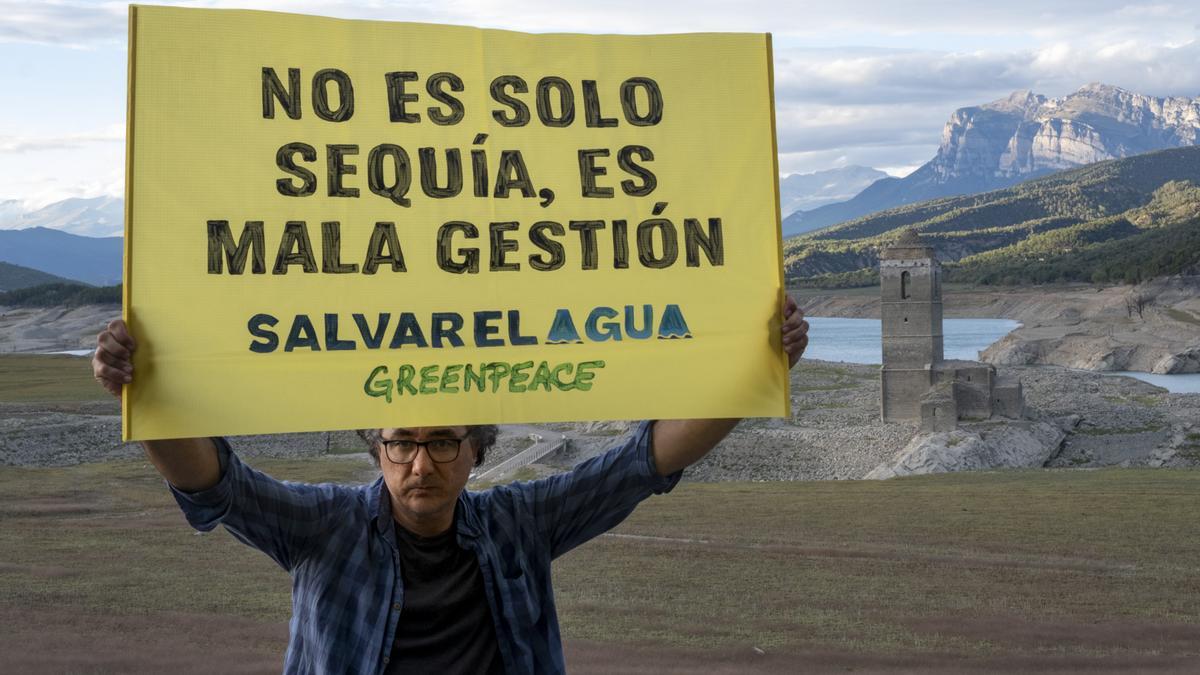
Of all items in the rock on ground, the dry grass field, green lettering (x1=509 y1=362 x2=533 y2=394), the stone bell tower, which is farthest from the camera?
the stone bell tower

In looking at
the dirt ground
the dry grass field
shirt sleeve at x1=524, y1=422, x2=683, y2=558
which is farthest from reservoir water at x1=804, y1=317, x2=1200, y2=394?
shirt sleeve at x1=524, y1=422, x2=683, y2=558

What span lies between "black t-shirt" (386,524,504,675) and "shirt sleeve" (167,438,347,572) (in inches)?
9.0

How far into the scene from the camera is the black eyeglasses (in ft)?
11.7

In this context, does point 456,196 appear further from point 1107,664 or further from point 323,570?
point 1107,664

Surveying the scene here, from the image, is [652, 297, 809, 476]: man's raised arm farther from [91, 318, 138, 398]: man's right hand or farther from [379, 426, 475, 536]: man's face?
[91, 318, 138, 398]: man's right hand

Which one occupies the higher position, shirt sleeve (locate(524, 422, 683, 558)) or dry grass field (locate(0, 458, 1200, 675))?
shirt sleeve (locate(524, 422, 683, 558))

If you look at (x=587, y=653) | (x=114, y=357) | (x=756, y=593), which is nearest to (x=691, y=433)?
(x=114, y=357)

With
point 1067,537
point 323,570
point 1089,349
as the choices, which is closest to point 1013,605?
point 1067,537

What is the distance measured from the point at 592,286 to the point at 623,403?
373 mm

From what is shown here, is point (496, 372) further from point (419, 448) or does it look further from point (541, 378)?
point (419, 448)

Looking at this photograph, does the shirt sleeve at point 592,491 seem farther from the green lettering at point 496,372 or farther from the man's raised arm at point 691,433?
the green lettering at point 496,372

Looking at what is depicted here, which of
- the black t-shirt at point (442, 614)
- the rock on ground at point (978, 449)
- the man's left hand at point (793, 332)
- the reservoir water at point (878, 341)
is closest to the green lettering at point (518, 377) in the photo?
the black t-shirt at point (442, 614)

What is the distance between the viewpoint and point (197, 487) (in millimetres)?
3377

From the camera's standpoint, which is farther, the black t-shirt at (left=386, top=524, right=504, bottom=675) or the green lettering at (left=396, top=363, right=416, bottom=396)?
the green lettering at (left=396, top=363, right=416, bottom=396)
